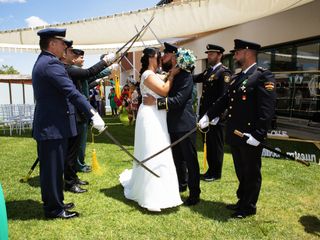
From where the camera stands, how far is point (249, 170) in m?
3.69

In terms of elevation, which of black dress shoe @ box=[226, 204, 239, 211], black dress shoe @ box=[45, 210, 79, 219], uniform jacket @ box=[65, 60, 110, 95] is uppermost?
uniform jacket @ box=[65, 60, 110, 95]

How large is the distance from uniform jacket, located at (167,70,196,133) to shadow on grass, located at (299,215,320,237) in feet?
5.33

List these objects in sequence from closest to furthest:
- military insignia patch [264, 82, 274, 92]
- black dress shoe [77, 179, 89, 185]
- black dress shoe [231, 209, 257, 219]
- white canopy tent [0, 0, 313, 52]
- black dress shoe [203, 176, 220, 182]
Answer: military insignia patch [264, 82, 274, 92], black dress shoe [231, 209, 257, 219], black dress shoe [77, 179, 89, 185], black dress shoe [203, 176, 220, 182], white canopy tent [0, 0, 313, 52]

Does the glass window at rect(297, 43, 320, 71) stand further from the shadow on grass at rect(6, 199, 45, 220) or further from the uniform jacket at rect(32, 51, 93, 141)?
the shadow on grass at rect(6, 199, 45, 220)

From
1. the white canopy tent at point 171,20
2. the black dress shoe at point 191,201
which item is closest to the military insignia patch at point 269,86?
the black dress shoe at point 191,201

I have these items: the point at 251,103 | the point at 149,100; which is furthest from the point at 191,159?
the point at 251,103

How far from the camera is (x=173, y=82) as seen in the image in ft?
13.1

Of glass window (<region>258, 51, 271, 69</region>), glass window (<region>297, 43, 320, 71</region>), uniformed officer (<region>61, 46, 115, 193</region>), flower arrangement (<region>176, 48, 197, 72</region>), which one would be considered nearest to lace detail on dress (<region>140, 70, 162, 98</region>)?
flower arrangement (<region>176, 48, 197, 72</region>)

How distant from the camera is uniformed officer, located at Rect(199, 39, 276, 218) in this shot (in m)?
3.47

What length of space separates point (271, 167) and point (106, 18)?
5.03 metres

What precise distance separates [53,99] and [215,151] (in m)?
2.73

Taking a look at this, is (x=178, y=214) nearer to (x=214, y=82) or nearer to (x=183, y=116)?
(x=183, y=116)

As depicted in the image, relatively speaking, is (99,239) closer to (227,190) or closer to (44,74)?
(44,74)

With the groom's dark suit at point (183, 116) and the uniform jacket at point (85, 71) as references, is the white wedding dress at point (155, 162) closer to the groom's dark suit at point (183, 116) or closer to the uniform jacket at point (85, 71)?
the groom's dark suit at point (183, 116)
